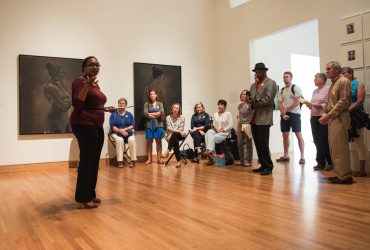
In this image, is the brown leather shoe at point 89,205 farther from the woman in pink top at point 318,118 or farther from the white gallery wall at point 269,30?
the white gallery wall at point 269,30

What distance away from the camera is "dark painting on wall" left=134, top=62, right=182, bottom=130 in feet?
24.1

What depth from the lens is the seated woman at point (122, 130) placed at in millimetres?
6512

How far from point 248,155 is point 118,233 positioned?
4009mm

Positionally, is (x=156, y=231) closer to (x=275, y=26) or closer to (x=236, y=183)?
(x=236, y=183)

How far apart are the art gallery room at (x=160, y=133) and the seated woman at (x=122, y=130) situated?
58 mm

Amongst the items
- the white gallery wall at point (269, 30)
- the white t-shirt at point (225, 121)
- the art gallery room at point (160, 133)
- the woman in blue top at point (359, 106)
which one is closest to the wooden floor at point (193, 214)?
the art gallery room at point (160, 133)

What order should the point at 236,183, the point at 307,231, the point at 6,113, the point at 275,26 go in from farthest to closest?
the point at 275,26
the point at 6,113
the point at 236,183
the point at 307,231

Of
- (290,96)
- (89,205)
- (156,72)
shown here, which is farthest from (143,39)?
(89,205)

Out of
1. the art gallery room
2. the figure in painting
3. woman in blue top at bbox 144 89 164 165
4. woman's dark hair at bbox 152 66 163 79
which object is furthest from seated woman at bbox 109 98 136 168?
woman's dark hair at bbox 152 66 163 79

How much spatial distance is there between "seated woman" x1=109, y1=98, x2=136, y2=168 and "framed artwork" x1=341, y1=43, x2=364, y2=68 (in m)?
3.85

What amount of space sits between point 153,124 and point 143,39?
1891mm

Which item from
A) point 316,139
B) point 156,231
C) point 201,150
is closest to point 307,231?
point 156,231

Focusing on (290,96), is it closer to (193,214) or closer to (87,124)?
(193,214)

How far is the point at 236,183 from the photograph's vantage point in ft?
14.6
